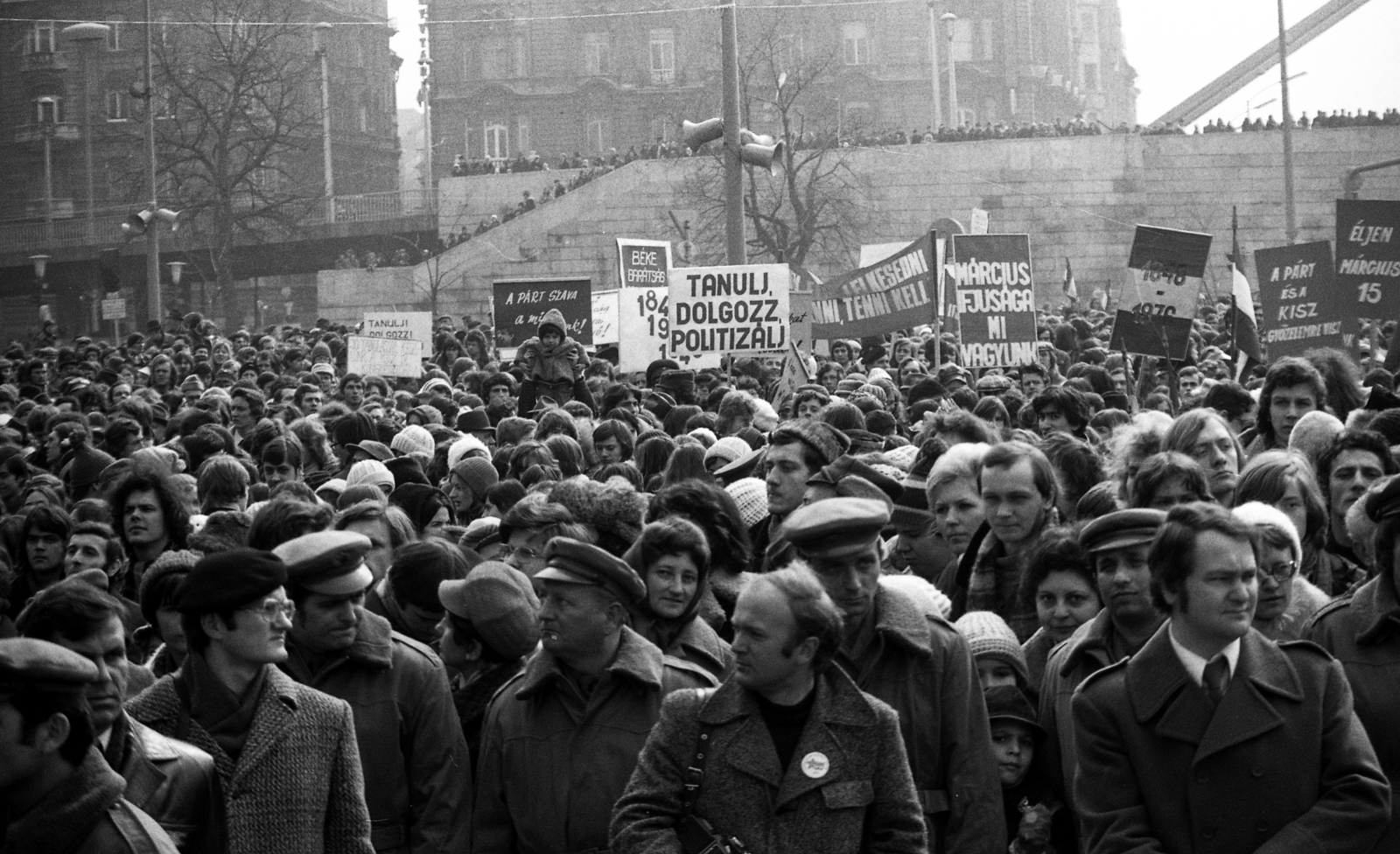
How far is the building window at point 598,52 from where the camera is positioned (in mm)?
74688

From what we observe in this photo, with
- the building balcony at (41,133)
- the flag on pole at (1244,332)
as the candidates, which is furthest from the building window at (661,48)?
the flag on pole at (1244,332)

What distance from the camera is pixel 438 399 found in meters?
14.1

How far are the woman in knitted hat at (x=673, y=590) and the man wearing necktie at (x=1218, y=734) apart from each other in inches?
51.4

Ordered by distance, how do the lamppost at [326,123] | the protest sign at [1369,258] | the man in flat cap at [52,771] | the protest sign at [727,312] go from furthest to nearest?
the lamppost at [326,123]
the protest sign at [727,312]
the protest sign at [1369,258]
the man in flat cap at [52,771]

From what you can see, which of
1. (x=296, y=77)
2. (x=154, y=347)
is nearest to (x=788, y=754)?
(x=154, y=347)

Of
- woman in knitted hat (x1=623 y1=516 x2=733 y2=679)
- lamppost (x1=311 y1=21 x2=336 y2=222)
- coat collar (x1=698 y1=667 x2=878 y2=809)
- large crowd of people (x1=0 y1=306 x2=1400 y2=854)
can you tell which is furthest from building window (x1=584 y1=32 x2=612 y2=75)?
coat collar (x1=698 y1=667 x2=878 y2=809)

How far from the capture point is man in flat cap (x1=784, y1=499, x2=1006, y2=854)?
4512 mm

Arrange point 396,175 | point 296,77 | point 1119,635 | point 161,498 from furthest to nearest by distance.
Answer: point 396,175 < point 296,77 < point 161,498 < point 1119,635

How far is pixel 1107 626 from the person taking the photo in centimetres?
495

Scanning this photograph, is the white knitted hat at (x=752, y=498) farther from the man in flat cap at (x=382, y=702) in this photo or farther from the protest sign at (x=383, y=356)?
the protest sign at (x=383, y=356)

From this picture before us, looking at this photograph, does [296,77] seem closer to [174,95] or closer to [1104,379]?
[174,95]

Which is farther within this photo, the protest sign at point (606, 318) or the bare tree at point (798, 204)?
the bare tree at point (798, 204)

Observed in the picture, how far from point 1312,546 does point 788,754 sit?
2.66 metres

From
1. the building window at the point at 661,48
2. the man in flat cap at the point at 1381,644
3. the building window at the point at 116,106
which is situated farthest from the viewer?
the building window at the point at 661,48
